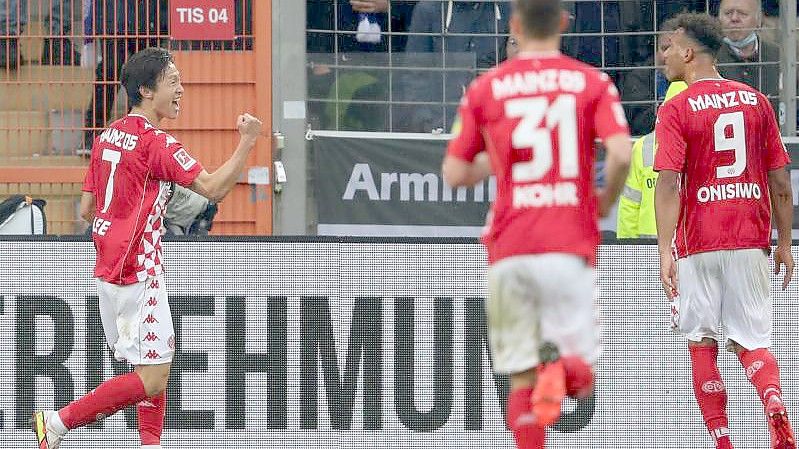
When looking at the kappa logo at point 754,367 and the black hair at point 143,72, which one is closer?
the kappa logo at point 754,367

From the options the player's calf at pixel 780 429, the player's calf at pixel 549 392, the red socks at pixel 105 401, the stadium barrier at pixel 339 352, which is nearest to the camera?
the player's calf at pixel 549 392

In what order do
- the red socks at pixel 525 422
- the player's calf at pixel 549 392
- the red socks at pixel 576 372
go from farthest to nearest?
1. the red socks at pixel 525 422
2. the red socks at pixel 576 372
3. the player's calf at pixel 549 392

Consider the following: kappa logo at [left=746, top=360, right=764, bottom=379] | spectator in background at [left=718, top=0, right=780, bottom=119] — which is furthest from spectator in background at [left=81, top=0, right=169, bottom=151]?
kappa logo at [left=746, top=360, right=764, bottom=379]

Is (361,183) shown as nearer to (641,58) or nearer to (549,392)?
(641,58)

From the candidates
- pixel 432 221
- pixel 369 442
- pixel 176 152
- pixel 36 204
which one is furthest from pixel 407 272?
pixel 36 204

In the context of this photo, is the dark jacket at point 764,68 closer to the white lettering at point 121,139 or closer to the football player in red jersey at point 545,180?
the white lettering at point 121,139

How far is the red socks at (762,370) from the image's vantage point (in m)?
7.40

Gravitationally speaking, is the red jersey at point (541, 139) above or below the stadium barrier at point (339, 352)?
above

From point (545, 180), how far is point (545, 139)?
5.9 inches

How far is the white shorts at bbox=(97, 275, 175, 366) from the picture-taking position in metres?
7.57

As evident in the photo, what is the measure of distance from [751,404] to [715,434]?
1.23 metres

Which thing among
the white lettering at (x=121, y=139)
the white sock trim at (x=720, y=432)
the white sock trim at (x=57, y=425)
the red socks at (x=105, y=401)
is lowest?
the white sock trim at (x=720, y=432)

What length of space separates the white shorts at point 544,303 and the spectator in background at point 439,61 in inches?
235

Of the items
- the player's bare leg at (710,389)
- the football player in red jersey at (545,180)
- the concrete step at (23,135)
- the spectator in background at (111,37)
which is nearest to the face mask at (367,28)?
the spectator in background at (111,37)
